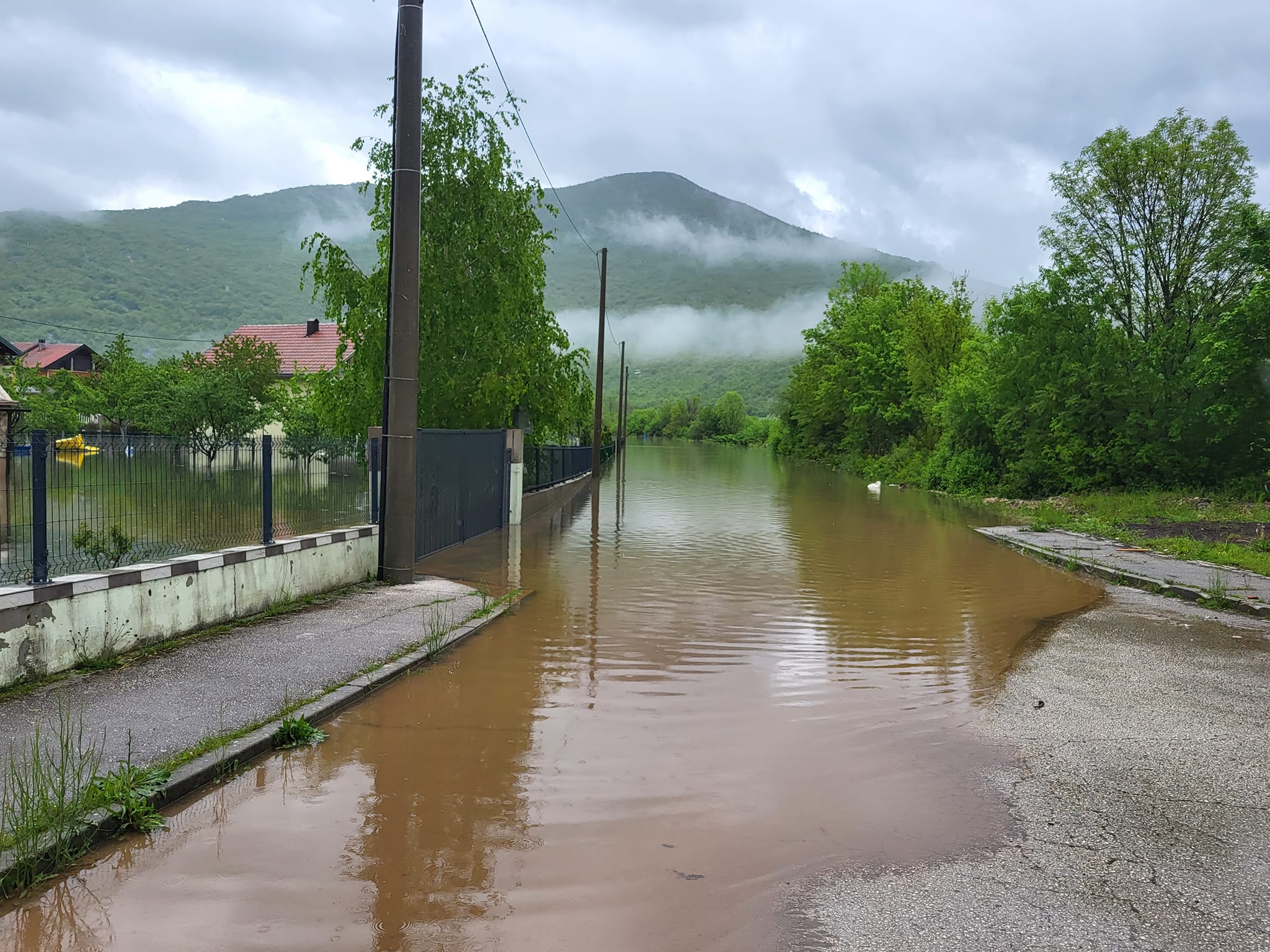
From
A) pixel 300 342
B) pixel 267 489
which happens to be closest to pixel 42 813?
pixel 267 489

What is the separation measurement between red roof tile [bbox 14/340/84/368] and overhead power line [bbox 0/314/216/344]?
31.7 m

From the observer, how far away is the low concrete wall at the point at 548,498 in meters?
24.4

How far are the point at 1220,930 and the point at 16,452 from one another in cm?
763

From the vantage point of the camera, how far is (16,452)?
7.43 meters

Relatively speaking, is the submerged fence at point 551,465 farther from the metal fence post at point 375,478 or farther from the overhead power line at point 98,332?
the overhead power line at point 98,332

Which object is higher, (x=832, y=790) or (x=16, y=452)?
(x=16, y=452)

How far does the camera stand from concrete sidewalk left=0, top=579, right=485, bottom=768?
19.6 feet

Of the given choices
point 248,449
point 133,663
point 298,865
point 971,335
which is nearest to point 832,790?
point 298,865

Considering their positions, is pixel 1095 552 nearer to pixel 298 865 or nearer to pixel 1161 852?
pixel 1161 852

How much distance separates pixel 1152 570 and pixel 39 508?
13.3 m

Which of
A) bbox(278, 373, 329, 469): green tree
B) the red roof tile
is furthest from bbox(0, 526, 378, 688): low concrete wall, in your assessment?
the red roof tile

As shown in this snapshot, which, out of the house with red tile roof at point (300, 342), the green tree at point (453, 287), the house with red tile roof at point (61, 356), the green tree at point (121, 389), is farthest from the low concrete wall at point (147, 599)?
the house with red tile roof at point (61, 356)

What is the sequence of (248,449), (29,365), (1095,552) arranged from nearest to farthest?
(248,449) < (1095,552) < (29,365)

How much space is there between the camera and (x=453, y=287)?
66.7 ft
